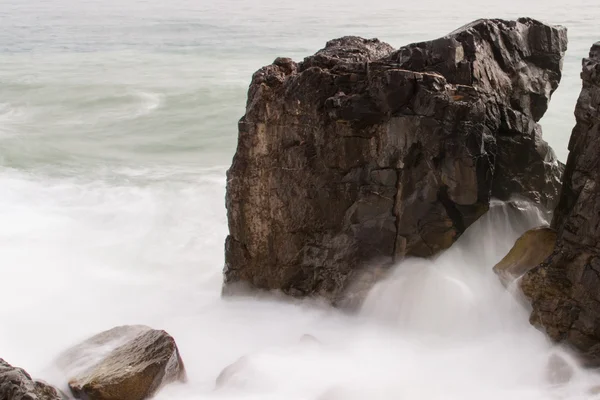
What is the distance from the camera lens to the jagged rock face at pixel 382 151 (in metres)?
7.68

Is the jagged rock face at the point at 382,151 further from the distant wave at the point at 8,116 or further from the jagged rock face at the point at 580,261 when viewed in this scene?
the distant wave at the point at 8,116

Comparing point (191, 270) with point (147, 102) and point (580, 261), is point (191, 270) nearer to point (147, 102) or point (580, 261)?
point (580, 261)

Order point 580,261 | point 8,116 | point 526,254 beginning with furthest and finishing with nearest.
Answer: point 8,116
point 526,254
point 580,261

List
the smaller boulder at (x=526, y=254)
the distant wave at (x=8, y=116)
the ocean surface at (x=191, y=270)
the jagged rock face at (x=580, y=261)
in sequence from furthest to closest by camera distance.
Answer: the distant wave at (x=8, y=116)
the smaller boulder at (x=526, y=254)
the ocean surface at (x=191, y=270)
the jagged rock face at (x=580, y=261)

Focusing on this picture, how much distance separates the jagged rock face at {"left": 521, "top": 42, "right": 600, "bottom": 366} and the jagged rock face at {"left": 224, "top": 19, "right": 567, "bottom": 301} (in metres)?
0.94

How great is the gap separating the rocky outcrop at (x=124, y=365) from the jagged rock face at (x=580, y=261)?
3.40m

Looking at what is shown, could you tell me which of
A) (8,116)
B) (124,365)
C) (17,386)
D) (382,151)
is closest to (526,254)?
(382,151)

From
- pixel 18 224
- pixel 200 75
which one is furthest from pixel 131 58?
pixel 18 224

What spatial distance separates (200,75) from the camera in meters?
25.8

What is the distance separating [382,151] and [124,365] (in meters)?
3.22

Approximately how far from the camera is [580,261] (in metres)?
6.91

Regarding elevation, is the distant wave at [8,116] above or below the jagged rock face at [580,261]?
below

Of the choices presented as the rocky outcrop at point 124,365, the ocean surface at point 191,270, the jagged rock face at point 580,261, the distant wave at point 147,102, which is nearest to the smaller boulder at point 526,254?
the ocean surface at point 191,270

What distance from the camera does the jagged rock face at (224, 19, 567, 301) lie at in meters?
7.68
